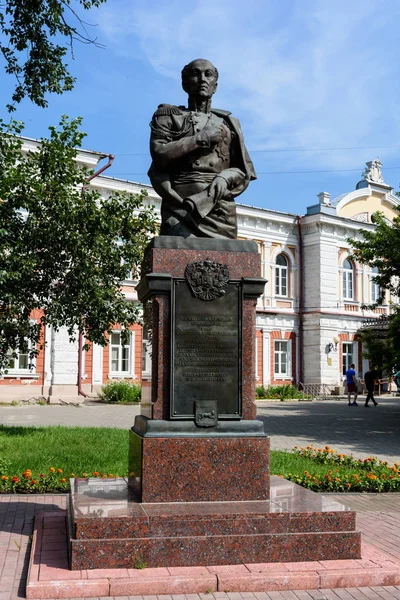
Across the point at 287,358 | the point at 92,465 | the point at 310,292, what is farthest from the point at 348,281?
the point at 92,465

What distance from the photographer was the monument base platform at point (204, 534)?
15.1ft

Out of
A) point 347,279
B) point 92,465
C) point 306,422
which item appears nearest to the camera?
point 92,465

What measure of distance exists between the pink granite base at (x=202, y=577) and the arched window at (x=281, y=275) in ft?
95.4

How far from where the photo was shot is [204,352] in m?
5.58

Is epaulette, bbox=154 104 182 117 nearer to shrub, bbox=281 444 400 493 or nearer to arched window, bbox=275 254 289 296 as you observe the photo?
shrub, bbox=281 444 400 493

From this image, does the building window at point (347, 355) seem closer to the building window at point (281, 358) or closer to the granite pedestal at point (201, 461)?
the building window at point (281, 358)

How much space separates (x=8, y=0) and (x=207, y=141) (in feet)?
18.8

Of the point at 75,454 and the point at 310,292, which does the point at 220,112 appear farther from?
the point at 310,292

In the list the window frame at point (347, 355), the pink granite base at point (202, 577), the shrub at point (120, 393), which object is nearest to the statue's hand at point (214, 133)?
the pink granite base at point (202, 577)

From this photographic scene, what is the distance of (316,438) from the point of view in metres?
14.4

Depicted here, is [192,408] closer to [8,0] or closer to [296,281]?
[8,0]

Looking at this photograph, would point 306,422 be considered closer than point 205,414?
No

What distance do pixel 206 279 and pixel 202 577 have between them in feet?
7.70

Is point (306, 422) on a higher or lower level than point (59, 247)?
lower
